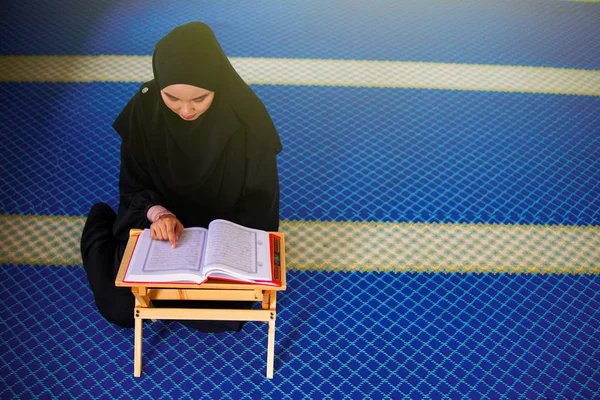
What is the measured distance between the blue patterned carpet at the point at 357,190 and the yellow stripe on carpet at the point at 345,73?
72 millimetres

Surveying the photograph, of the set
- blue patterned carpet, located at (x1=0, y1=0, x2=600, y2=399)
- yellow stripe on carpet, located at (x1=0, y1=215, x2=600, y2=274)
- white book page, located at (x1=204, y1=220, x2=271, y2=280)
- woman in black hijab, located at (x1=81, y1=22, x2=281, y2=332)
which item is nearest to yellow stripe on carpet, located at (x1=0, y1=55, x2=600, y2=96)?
blue patterned carpet, located at (x1=0, y1=0, x2=600, y2=399)

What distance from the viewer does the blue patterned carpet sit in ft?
6.47

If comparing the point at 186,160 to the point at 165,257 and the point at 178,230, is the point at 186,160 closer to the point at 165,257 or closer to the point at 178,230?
the point at 178,230

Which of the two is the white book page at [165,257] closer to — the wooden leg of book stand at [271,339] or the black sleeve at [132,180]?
the black sleeve at [132,180]

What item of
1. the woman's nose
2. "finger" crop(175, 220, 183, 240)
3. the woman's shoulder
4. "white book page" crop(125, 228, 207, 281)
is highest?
the woman's nose

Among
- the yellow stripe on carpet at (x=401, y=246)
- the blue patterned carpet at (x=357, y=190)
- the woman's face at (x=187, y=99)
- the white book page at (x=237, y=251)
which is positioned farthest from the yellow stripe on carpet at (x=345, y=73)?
the white book page at (x=237, y=251)

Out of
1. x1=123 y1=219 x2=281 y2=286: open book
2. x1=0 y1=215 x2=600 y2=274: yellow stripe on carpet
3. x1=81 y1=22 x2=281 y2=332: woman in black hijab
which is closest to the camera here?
x1=123 y1=219 x2=281 y2=286: open book

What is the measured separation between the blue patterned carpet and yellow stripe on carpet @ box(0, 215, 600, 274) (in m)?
0.04

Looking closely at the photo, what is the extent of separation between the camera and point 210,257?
1.55 metres

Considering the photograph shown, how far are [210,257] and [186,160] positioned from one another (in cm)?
45

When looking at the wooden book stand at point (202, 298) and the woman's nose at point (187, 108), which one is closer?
the woman's nose at point (187, 108)

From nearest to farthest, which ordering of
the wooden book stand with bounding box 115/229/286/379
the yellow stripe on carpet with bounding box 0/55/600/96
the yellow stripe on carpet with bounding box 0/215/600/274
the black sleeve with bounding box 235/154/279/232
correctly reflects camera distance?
the wooden book stand with bounding box 115/229/286/379 < the black sleeve with bounding box 235/154/279/232 < the yellow stripe on carpet with bounding box 0/215/600/274 < the yellow stripe on carpet with bounding box 0/55/600/96

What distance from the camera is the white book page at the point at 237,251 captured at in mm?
1542

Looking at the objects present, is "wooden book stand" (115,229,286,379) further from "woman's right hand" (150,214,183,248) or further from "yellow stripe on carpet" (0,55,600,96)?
"yellow stripe on carpet" (0,55,600,96)
